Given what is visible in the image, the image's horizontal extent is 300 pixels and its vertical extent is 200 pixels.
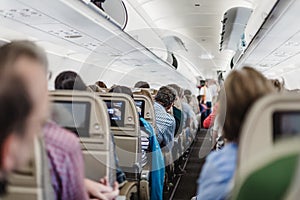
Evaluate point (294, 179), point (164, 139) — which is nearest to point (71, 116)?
point (294, 179)

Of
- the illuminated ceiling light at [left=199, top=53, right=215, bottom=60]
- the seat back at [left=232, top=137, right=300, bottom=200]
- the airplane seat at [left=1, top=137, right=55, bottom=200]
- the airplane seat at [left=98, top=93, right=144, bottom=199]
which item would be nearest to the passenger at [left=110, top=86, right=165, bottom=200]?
the airplane seat at [left=98, top=93, right=144, bottom=199]

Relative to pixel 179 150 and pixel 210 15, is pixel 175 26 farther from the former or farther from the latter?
pixel 179 150

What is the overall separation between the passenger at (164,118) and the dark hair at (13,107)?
4.21 meters

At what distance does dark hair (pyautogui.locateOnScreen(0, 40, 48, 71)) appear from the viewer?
1263 mm

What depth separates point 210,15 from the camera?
10.7m

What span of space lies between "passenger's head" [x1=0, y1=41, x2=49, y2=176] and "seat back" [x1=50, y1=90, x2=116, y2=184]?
3.64 ft

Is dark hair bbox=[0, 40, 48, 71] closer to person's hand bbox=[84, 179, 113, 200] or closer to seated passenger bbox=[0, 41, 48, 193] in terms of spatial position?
seated passenger bbox=[0, 41, 48, 193]

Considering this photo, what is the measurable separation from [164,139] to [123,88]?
1.32 m

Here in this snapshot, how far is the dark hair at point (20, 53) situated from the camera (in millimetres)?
1263

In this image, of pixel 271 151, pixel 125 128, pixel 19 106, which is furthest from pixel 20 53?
pixel 125 128

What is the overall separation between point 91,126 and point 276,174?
1.60 metres

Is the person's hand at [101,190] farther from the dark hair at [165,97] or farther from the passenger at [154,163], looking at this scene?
the dark hair at [165,97]

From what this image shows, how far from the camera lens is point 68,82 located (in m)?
2.95

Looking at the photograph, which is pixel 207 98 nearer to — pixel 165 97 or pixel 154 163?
pixel 165 97
